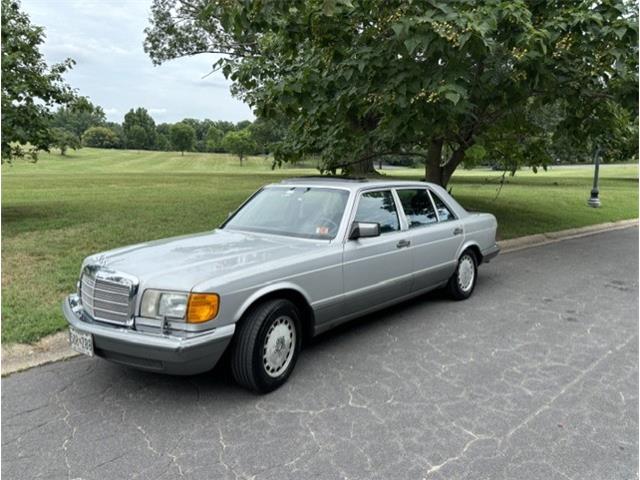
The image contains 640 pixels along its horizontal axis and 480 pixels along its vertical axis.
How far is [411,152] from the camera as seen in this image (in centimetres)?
1211

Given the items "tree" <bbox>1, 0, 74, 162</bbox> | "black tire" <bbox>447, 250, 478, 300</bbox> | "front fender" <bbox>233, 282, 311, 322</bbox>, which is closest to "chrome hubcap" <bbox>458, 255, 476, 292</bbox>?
"black tire" <bbox>447, 250, 478, 300</bbox>

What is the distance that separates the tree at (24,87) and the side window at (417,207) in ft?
23.6

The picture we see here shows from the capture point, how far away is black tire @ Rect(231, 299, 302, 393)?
3.40 metres

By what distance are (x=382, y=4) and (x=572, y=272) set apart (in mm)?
4878

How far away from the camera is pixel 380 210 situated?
4898 mm

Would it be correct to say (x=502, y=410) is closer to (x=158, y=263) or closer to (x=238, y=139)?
(x=158, y=263)

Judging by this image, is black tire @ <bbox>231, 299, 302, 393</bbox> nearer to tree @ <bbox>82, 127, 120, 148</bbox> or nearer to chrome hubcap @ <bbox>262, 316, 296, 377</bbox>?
chrome hubcap @ <bbox>262, 316, 296, 377</bbox>

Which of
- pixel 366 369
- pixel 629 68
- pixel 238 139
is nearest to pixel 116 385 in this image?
pixel 366 369

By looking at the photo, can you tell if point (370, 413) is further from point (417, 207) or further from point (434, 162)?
point (434, 162)

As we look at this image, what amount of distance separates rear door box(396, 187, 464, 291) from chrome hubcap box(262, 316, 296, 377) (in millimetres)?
1808

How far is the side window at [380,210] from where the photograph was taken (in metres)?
4.68

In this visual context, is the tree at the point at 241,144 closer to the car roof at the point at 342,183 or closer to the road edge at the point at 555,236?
the road edge at the point at 555,236

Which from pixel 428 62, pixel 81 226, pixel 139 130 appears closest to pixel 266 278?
pixel 428 62

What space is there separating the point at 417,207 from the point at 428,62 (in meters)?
2.16
